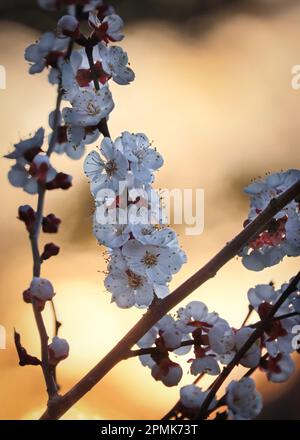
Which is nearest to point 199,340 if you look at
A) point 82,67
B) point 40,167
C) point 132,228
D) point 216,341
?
point 216,341

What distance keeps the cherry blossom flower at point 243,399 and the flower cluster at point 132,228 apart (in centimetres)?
14

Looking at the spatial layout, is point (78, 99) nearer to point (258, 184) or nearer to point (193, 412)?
point (258, 184)

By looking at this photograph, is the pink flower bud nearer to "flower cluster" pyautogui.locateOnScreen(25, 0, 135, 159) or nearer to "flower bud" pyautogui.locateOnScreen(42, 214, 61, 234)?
"flower bud" pyautogui.locateOnScreen(42, 214, 61, 234)

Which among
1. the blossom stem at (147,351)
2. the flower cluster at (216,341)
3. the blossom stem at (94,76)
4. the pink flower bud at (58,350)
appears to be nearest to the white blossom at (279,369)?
the flower cluster at (216,341)

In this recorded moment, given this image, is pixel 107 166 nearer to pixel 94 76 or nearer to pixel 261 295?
pixel 94 76

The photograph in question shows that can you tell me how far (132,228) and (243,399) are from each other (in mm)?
227

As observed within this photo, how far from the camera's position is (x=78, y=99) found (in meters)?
0.88

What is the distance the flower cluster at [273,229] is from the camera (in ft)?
2.72

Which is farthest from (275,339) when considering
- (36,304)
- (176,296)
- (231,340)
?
(36,304)

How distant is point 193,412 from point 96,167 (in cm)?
34

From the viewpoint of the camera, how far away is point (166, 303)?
757mm

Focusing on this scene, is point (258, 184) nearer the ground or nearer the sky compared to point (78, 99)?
nearer the ground

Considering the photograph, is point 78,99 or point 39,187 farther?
point 78,99
